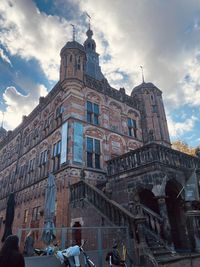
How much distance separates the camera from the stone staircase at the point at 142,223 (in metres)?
7.40

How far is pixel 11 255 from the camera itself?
3.72m

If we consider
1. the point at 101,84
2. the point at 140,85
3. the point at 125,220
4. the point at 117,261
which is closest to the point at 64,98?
the point at 101,84

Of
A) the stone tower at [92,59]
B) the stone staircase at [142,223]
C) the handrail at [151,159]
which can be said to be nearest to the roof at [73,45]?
the stone tower at [92,59]

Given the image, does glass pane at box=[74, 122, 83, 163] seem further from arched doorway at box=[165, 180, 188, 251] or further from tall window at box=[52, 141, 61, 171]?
arched doorway at box=[165, 180, 188, 251]

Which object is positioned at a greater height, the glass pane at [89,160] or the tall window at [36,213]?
the glass pane at [89,160]

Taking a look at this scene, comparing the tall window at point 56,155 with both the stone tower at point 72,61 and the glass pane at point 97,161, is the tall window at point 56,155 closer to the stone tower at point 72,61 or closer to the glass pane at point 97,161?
the glass pane at point 97,161

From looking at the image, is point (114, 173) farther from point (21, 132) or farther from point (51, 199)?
point (21, 132)

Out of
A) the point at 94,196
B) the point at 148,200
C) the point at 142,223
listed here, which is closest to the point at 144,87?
the point at 148,200

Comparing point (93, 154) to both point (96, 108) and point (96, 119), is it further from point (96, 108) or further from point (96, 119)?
point (96, 108)

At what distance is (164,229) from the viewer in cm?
866

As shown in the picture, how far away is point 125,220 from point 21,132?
67.2 feet

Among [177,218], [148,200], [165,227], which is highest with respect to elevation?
[148,200]

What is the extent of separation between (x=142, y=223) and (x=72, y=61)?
47.3 ft

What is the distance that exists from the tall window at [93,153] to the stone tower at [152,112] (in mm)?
6297
